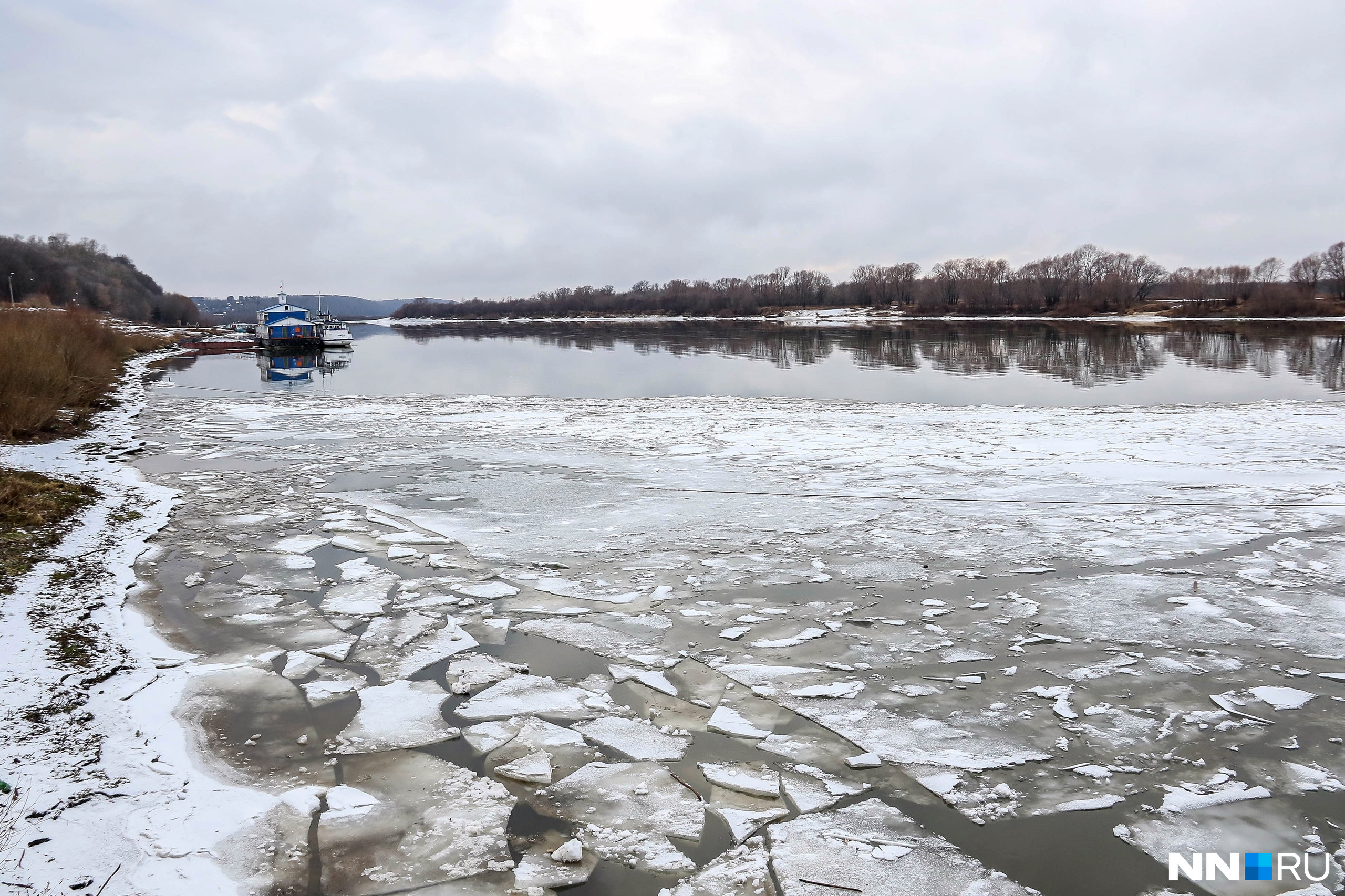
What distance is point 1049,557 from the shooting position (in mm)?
6031

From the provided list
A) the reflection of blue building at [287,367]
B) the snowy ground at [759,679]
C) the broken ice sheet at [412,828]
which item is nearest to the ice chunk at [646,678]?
the snowy ground at [759,679]

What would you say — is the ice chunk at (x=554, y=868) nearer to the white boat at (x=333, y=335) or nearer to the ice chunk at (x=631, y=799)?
the ice chunk at (x=631, y=799)

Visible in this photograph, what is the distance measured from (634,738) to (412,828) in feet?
3.45

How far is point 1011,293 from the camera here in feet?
315

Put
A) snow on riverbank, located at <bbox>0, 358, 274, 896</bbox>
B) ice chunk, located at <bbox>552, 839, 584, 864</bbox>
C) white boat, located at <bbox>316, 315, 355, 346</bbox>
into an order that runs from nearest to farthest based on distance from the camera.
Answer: snow on riverbank, located at <bbox>0, 358, 274, 896</bbox> < ice chunk, located at <bbox>552, 839, 584, 864</bbox> < white boat, located at <bbox>316, 315, 355, 346</bbox>

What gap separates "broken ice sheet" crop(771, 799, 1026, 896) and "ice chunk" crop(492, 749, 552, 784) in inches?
39.8

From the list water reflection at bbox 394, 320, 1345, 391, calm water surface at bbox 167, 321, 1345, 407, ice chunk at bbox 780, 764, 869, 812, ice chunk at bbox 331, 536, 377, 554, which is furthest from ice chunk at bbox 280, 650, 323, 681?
water reflection at bbox 394, 320, 1345, 391

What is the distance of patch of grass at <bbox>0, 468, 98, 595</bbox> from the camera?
227 inches

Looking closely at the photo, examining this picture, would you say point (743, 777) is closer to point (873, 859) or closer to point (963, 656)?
point (873, 859)

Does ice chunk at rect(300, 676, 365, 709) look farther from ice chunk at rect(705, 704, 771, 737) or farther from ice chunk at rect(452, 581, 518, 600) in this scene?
ice chunk at rect(705, 704, 771, 737)

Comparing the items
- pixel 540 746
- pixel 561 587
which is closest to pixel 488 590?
pixel 561 587

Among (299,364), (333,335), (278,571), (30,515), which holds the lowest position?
(278,571)

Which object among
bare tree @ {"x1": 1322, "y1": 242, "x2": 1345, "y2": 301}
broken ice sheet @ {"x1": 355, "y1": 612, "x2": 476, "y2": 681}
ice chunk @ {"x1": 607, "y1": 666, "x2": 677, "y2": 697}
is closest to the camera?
ice chunk @ {"x1": 607, "y1": 666, "x2": 677, "y2": 697}

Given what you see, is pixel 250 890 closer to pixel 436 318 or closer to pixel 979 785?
pixel 979 785
